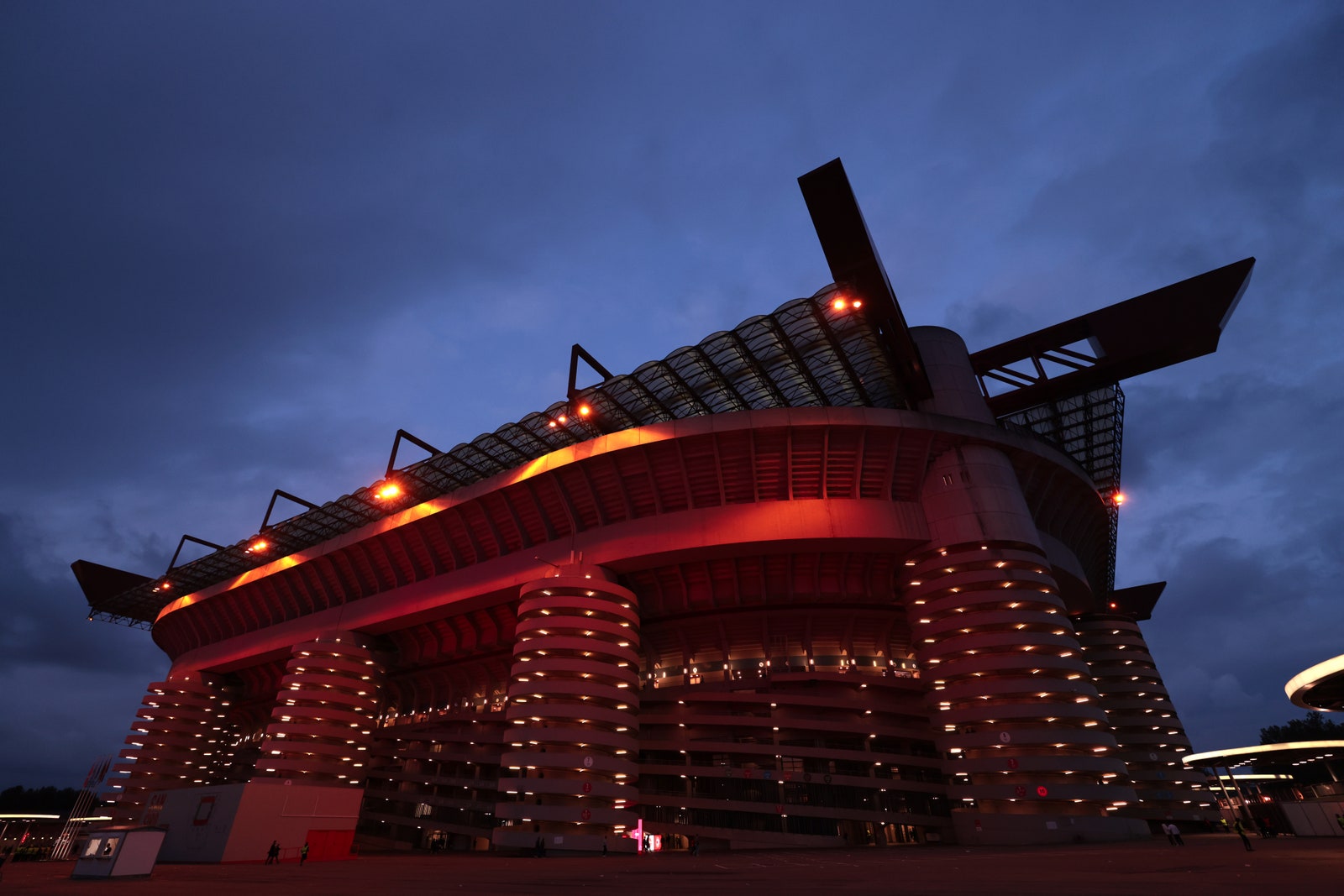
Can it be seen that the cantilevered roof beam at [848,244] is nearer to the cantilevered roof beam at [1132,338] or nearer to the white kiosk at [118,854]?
the cantilevered roof beam at [1132,338]

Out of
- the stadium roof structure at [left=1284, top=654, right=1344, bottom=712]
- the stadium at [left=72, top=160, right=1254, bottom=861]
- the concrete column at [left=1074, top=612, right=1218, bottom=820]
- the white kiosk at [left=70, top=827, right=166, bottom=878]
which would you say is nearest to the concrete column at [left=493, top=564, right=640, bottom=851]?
the stadium at [left=72, top=160, right=1254, bottom=861]

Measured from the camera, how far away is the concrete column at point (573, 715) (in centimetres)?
3838

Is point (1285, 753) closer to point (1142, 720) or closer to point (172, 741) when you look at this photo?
point (1142, 720)

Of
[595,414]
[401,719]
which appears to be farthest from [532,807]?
[401,719]

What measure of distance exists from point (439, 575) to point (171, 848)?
23.6 metres

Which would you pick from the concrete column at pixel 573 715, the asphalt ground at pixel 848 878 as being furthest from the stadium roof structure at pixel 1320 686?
the concrete column at pixel 573 715

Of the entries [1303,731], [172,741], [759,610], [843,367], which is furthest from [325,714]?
[1303,731]

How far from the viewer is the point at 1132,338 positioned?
47.1 m

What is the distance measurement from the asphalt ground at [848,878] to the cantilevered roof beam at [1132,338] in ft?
106

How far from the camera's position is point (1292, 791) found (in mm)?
43188

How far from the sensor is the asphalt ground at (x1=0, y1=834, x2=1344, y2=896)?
1309cm

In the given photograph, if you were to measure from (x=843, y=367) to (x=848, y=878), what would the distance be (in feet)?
113

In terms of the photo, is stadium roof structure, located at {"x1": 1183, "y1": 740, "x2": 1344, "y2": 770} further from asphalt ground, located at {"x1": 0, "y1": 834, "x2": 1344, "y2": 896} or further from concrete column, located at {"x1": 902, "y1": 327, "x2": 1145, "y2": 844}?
asphalt ground, located at {"x1": 0, "y1": 834, "x2": 1344, "y2": 896}

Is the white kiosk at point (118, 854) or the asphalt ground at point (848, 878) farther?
the white kiosk at point (118, 854)
